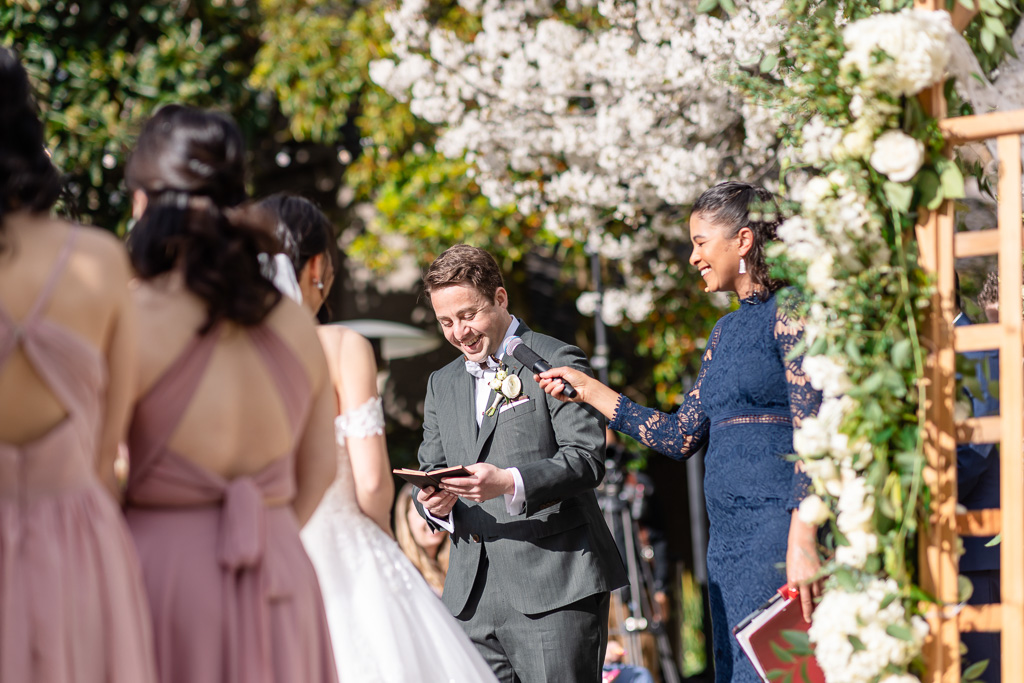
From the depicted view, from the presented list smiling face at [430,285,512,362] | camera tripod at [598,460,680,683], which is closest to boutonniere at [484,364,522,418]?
smiling face at [430,285,512,362]

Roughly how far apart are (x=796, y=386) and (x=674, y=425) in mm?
608

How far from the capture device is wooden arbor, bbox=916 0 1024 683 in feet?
8.51

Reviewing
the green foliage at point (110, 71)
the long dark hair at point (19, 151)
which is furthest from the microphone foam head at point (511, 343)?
the green foliage at point (110, 71)

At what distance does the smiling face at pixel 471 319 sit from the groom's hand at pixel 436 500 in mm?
519

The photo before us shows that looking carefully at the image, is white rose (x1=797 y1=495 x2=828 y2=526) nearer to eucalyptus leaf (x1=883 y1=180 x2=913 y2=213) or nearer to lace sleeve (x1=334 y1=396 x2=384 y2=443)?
eucalyptus leaf (x1=883 y1=180 x2=913 y2=213)

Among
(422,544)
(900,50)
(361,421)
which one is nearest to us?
(900,50)

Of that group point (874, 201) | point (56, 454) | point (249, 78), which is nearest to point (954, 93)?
point (874, 201)

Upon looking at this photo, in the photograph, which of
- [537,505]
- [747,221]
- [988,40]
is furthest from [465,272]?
[988,40]

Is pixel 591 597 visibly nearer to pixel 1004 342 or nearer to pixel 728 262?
pixel 728 262

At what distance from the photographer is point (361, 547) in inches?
120

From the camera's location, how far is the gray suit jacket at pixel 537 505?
3420 millimetres

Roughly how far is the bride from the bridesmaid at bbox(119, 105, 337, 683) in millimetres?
693

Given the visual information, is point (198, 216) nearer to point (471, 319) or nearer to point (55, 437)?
point (55, 437)

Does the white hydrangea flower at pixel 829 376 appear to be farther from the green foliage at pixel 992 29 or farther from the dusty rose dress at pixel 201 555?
the dusty rose dress at pixel 201 555
